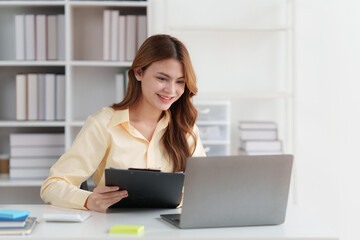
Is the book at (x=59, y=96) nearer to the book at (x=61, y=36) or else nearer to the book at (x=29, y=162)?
the book at (x=61, y=36)

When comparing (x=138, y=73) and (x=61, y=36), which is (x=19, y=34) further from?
(x=138, y=73)

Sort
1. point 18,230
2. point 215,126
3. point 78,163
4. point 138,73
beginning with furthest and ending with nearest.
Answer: point 215,126 < point 138,73 < point 78,163 < point 18,230

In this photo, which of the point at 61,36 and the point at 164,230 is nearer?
the point at 164,230

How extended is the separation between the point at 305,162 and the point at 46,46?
1.69m

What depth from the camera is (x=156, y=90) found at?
1950 millimetres

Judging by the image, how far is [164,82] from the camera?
6.41 ft

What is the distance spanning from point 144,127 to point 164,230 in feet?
2.27

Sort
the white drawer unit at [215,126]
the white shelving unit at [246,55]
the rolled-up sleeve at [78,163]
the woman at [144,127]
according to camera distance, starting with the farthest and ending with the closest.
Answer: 1. the white shelving unit at [246,55]
2. the white drawer unit at [215,126]
3. the woman at [144,127]
4. the rolled-up sleeve at [78,163]

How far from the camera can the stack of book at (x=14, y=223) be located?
1.37 metres

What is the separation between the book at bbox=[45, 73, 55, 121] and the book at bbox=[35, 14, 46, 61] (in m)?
0.12

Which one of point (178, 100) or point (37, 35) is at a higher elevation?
point (37, 35)

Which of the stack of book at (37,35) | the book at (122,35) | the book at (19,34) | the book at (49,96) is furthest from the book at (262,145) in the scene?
the book at (19,34)

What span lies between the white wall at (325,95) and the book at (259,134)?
0.80 ft

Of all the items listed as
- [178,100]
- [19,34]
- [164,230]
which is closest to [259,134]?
[178,100]
